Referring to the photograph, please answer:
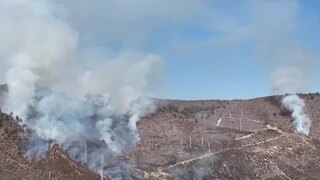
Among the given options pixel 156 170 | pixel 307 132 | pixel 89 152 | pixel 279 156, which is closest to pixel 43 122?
pixel 89 152

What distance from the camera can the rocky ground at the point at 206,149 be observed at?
51.1 m

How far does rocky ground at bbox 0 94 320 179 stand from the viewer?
5109 centimetres

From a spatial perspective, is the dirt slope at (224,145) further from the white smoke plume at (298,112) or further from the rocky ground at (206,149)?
the white smoke plume at (298,112)

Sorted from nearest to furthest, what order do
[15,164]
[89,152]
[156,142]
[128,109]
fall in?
[15,164]
[89,152]
[156,142]
[128,109]

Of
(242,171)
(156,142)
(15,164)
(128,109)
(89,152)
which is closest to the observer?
(15,164)

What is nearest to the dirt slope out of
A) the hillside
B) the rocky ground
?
the rocky ground

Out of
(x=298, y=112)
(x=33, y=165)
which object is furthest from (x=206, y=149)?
(x=298, y=112)

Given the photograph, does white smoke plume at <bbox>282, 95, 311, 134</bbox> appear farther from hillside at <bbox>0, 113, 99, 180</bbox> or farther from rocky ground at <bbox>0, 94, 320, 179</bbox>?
hillside at <bbox>0, 113, 99, 180</bbox>

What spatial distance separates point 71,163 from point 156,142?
15.0 metres

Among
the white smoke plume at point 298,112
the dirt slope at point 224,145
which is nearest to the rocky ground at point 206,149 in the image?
the dirt slope at point 224,145

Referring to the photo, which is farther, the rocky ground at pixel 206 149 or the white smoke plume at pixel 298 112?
the white smoke plume at pixel 298 112

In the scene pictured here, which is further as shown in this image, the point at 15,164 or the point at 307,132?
the point at 307,132

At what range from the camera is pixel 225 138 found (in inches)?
2689

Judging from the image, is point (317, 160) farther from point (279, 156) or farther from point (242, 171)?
point (242, 171)
